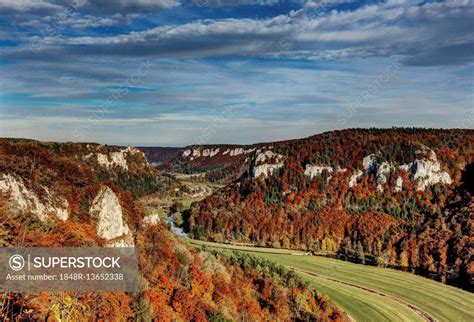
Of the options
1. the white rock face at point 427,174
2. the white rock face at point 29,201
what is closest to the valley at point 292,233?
the white rock face at point 29,201

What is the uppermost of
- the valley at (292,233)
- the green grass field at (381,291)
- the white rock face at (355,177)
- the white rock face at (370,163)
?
the white rock face at (370,163)

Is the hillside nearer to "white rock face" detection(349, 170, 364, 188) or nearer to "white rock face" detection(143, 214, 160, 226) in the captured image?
"white rock face" detection(143, 214, 160, 226)

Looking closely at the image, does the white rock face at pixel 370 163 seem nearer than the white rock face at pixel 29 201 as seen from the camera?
No

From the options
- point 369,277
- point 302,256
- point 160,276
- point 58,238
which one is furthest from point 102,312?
point 302,256

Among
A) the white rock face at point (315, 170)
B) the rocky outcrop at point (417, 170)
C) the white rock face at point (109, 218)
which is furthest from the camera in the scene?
the white rock face at point (315, 170)

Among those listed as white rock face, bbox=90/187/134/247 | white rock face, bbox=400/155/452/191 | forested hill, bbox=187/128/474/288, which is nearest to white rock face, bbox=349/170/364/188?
forested hill, bbox=187/128/474/288

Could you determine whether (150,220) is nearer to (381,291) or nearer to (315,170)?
(381,291)

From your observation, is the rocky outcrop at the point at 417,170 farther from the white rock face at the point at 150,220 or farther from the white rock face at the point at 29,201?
the white rock face at the point at 29,201
